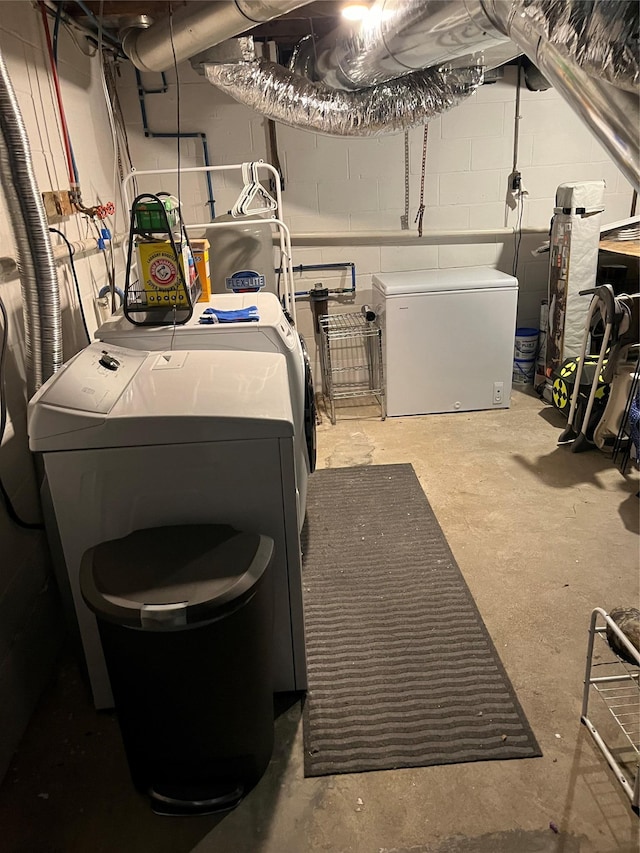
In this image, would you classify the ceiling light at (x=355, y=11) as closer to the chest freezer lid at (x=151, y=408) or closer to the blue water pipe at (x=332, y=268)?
the blue water pipe at (x=332, y=268)

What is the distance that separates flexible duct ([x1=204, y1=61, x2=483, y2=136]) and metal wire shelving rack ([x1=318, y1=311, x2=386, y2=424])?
1230 mm

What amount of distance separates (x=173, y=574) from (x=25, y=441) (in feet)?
3.10

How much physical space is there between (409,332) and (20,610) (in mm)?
2699

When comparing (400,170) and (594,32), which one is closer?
(594,32)

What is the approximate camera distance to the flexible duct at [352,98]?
3191 mm

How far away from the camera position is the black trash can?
4.19ft

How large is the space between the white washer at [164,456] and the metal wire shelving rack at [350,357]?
8.09 feet

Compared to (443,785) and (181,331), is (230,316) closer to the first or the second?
(181,331)

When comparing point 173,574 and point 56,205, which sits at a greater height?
point 56,205

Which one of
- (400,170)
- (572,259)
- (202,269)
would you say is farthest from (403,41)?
(572,259)

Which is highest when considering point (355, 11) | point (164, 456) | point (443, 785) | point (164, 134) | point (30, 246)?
point (355, 11)

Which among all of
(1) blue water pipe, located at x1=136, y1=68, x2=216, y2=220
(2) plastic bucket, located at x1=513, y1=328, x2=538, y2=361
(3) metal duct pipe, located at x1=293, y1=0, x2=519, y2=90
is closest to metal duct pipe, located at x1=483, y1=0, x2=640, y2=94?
(3) metal duct pipe, located at x1=293, y1=0, x2=519, y2=90

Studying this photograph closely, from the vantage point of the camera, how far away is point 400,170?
4.03 metres

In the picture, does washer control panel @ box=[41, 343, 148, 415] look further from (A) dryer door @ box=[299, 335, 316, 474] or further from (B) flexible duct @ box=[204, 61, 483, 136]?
(B) flexible duct @ box=[204, 61, 483, 136]
